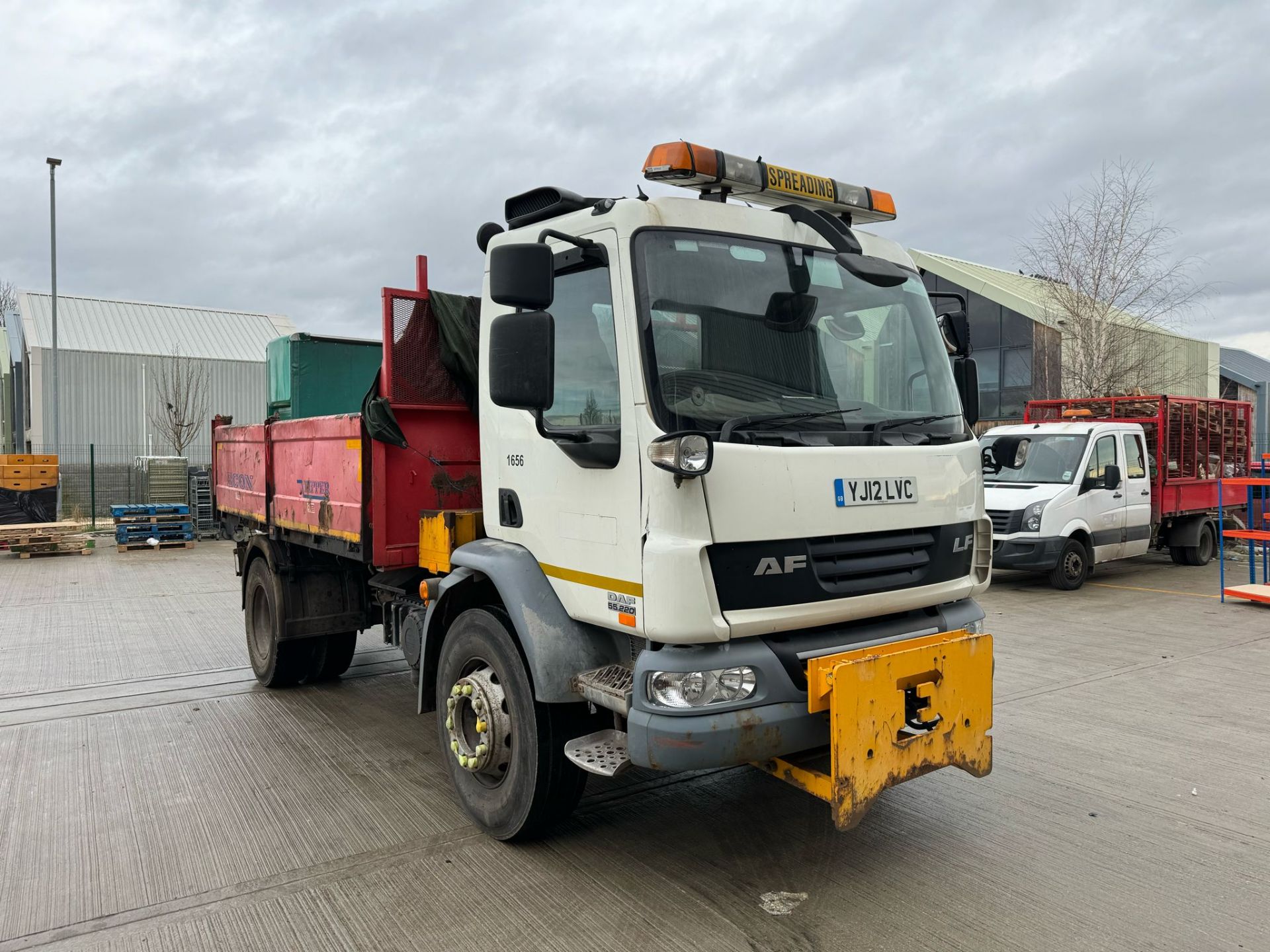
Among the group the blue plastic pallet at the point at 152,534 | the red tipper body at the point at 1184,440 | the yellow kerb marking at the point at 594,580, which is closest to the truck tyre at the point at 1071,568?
the red tipper body at the point at 1184,440

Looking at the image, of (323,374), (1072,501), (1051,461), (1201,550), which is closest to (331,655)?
(323,374)

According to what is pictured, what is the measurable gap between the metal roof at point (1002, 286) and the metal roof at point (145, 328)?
76.1ft

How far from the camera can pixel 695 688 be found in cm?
327

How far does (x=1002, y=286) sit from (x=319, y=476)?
20601 mm

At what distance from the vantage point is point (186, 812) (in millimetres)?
4488

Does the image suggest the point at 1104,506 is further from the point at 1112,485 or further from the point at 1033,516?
the point at 1033,516

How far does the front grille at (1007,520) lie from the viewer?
36.9 feet

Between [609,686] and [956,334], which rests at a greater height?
[956,334]

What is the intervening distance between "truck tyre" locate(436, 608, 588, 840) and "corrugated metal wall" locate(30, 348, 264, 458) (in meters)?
27.8

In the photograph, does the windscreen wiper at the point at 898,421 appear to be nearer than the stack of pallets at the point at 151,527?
Yes

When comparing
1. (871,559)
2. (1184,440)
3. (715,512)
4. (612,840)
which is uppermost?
(1184,440)

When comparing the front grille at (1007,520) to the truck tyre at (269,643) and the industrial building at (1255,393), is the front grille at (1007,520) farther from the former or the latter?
the industrial building at (1255,393)

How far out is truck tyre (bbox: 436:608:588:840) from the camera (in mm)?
3801

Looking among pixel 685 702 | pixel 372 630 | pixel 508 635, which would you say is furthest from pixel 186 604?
pixel 685 702
